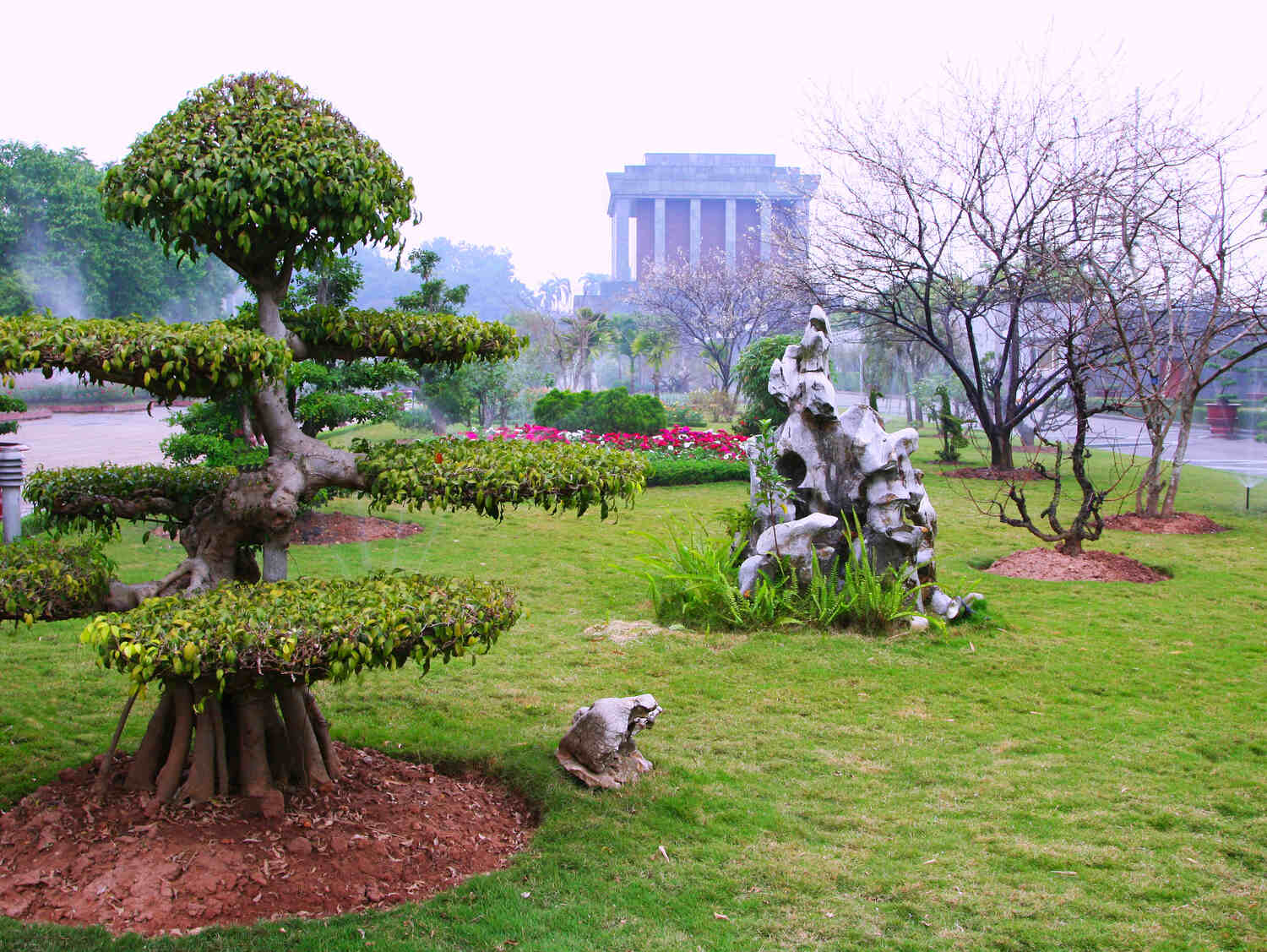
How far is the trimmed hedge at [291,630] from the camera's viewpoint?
290 centimetres

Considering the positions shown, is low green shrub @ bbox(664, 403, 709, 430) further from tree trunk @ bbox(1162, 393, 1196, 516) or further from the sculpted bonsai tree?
the sculpted bonsai tree

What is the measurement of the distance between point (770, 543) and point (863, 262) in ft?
34.3

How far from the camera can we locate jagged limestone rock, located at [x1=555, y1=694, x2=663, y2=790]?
4109 mm

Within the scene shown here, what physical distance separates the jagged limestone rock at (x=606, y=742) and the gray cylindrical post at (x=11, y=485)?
259 inches

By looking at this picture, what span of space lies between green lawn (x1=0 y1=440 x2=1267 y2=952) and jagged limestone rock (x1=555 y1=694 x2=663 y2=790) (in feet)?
0.25

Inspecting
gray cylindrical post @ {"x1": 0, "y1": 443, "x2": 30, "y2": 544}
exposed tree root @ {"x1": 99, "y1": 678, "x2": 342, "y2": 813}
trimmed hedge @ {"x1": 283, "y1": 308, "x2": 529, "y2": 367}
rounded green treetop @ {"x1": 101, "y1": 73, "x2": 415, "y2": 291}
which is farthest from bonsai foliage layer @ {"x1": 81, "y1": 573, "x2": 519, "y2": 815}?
gray cylindrical post @ {"x1": 0, "y1": 443, "x2": 30, "y2": 544}

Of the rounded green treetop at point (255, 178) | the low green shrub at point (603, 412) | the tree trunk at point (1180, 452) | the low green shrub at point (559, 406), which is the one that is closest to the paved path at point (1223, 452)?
the tree trunk at point (1180, 452)

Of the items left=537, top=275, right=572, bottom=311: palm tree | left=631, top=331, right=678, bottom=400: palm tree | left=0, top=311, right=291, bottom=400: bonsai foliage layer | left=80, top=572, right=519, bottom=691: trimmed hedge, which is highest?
left=537, top=275, right=572, bottom=311: palm tree

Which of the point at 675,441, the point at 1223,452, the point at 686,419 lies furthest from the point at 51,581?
the point at 1223,452

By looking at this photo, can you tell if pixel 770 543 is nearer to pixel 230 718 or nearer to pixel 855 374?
pixel 230 718

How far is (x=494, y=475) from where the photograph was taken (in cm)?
339

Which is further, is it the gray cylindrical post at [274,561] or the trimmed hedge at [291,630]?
the gray cylindrical post at [274,561]

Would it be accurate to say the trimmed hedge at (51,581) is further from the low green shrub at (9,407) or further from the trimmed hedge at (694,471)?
the trimmed hedge at (694,471)

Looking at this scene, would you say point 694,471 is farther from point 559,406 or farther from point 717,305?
point 717,305
